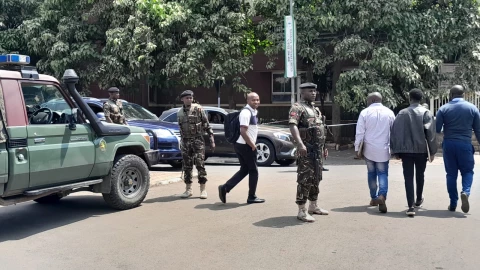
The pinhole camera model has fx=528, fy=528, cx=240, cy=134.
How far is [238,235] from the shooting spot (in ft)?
20.7

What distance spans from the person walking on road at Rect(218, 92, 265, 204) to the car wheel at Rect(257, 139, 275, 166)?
16.9 feet

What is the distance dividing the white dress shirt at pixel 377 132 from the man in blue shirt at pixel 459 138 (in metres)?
0.71

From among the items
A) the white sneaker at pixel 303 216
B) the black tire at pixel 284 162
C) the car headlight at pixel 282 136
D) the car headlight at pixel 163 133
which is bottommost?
the white sneaker at pixel 303 216

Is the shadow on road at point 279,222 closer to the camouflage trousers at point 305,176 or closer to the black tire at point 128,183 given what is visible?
the camouflage trousers at point 305,176

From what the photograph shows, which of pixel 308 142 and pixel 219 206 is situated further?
pixel 219 206

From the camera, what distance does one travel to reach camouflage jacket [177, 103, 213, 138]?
335 inches

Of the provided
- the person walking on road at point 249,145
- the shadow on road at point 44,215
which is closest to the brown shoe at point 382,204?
the person walking on road at point 249,145

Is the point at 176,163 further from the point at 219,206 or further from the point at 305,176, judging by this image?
the point at 305,176

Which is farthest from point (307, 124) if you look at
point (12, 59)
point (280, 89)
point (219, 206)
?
point (280, 89)

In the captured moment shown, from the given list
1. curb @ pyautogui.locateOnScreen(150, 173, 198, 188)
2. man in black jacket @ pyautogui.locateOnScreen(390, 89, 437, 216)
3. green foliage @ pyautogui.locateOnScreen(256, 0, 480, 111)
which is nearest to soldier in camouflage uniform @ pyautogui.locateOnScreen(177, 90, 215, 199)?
curb @ pyautogui.locateOnScreen(150, 173, 198, 188)

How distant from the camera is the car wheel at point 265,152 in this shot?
13344 mm

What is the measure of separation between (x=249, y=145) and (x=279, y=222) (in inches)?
54.1

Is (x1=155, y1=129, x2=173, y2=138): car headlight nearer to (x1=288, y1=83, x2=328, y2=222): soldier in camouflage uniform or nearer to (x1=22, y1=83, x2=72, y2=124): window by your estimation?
(x1=22, y1=83, x2=72, y2=124): window

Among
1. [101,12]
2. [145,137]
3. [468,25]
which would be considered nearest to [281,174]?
[145,137]
